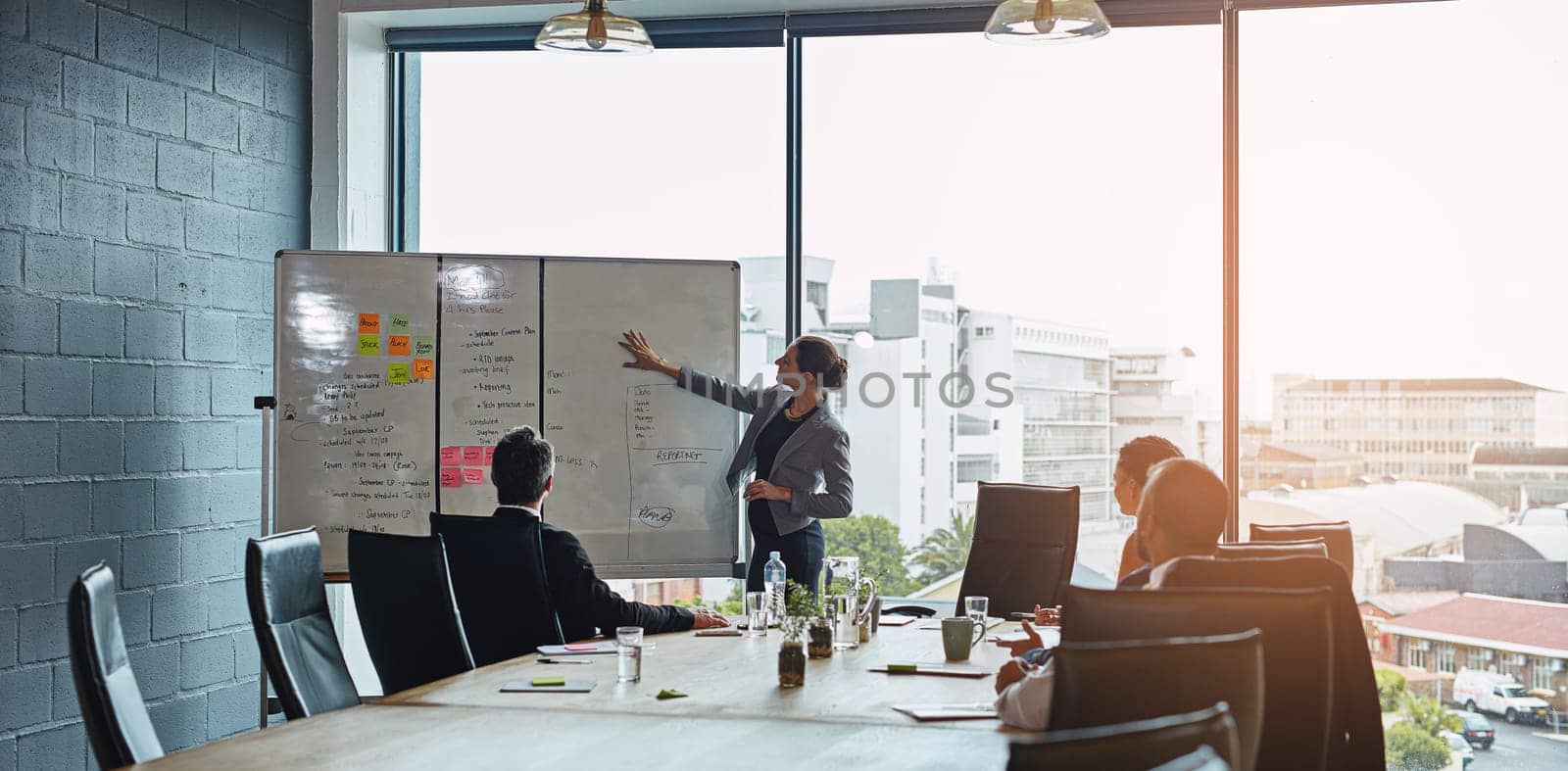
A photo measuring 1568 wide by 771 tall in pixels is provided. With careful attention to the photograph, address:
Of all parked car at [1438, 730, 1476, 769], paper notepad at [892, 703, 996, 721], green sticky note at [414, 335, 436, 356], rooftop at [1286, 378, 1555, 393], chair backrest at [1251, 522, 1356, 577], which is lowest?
parked car at [1438, 730, 1476, 769]

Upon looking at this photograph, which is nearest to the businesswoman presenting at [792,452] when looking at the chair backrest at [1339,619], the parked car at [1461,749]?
the parked car at [1461,749]

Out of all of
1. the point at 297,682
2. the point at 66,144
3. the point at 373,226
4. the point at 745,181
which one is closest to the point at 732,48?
the point at 745,181

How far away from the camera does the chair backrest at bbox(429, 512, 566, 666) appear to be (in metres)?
3.54

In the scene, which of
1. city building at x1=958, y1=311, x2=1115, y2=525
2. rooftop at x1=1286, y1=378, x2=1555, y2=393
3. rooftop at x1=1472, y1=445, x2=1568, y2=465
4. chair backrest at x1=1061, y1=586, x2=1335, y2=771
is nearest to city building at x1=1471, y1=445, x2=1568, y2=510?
rooftop at x1=1472, y1=445, x2=1568, y2=465

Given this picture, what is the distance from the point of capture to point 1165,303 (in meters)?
5.31

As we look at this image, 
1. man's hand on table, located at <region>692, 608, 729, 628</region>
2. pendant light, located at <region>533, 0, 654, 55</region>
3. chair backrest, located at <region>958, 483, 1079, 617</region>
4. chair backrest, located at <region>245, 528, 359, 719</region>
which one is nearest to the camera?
chair backrest, located at <region>245, 528, 359, 719</region>

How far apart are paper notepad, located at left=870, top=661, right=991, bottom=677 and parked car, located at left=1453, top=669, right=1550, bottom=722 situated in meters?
2.65

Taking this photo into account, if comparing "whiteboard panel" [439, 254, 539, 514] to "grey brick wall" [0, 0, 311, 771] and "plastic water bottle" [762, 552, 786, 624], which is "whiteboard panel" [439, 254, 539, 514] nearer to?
"grey brick wall" [0, 0, 311, 771]

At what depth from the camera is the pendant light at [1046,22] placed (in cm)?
368

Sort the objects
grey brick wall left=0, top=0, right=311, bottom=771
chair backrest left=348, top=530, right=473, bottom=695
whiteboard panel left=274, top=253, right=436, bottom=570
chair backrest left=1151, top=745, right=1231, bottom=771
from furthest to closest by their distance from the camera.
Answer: whiteboard panel left=274, top=253, right=436, bottom=570, grey brick wall left=0, top=0, right=311, bottom=771, chair backrest left=348, top=530, right=473, bottom=695, chair backrest left=1151, top=745, right=1231, bottom=771

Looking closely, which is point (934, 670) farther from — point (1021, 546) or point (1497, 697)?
point (1497, 697)

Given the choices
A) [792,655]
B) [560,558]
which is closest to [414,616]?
[560,558]

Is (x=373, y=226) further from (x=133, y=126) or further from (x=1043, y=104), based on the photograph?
(x=1043, y=104)

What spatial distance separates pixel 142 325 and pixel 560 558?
1.96 meters
